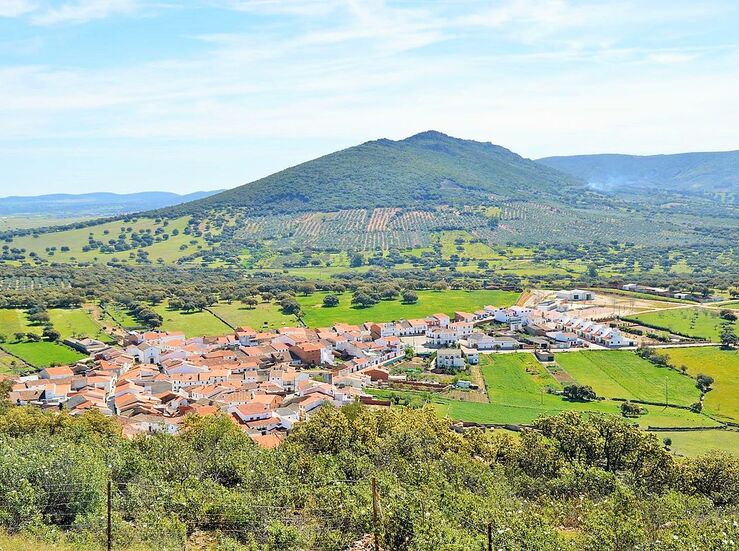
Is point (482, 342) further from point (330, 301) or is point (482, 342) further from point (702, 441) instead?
point (702, 441)

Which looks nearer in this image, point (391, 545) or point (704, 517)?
point (391, 545)

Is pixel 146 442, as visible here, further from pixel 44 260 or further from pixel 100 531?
pixel 44 260

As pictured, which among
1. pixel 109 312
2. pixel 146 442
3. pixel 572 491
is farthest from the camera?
pixel 109 312

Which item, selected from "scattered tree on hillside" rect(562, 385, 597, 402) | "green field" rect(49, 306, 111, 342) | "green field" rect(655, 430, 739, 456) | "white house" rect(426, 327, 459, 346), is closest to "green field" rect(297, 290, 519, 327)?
"white house" rect(426, 327, 459, 346)

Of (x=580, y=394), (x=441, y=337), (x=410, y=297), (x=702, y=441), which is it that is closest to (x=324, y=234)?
(x=410, y=297)

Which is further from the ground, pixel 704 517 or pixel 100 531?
pixel 100 531

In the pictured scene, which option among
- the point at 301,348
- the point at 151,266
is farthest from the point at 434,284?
the point at 151,266
